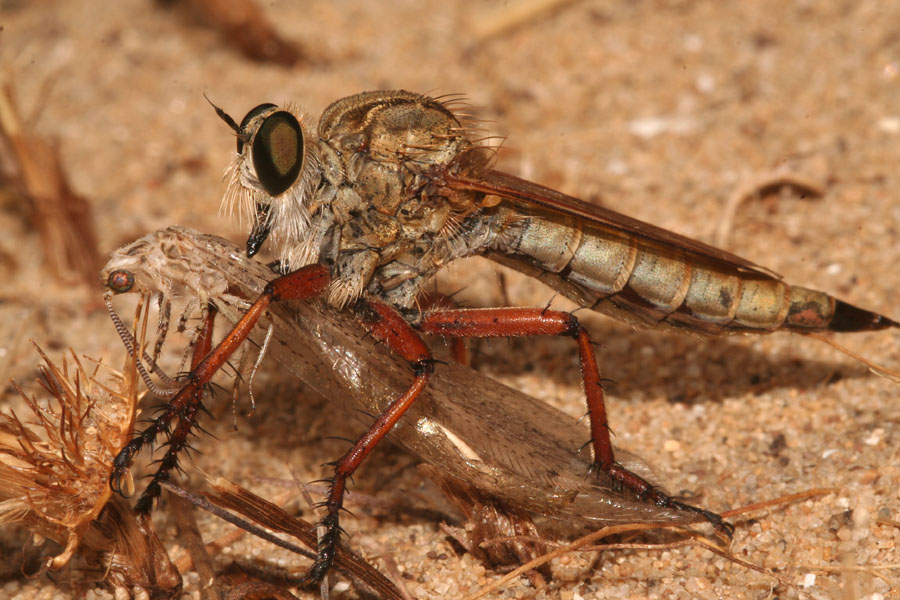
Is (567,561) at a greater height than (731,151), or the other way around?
(731,151)

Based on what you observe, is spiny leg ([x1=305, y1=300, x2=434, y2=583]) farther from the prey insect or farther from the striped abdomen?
the striped abdomen

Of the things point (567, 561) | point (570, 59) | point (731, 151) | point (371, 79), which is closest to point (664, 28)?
point (570, 59)

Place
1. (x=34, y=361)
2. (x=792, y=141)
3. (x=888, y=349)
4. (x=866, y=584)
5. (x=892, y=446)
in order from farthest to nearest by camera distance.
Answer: (x=792, y=141)
(x=34, y=361)
(x=888, y=349)
(x=892, y=446)
(x=866, y=584)

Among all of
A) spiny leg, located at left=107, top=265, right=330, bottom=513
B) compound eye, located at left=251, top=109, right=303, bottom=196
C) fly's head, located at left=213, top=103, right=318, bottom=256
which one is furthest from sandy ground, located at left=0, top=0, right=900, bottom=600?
compound eye, located at left=251, top=109, right=303, bottom=196

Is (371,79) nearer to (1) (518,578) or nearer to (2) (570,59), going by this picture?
(2) (570,59)

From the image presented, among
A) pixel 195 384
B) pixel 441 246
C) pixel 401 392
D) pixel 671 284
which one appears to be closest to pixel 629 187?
pixel 671 284
